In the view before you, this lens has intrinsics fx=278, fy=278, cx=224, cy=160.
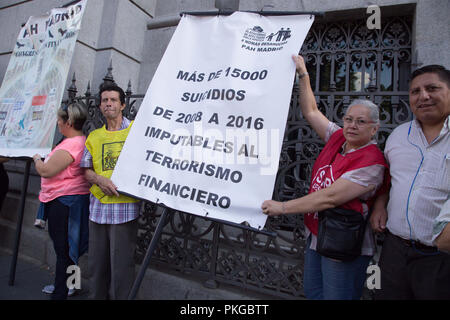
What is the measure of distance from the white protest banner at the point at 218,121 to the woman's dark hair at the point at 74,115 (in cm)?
126

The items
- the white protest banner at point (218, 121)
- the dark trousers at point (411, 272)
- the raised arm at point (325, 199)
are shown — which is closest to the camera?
the dark trousers at point (411, 272)

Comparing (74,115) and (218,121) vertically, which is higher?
(74,115)

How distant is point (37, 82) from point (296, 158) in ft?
11.2

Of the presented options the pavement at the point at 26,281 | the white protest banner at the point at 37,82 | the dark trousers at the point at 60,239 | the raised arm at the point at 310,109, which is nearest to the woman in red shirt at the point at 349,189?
the raised arm at the point at 310,109

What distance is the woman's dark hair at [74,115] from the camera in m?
3.12

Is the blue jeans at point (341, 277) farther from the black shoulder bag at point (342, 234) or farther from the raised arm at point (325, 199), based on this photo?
the raised arm at point (325, 199)

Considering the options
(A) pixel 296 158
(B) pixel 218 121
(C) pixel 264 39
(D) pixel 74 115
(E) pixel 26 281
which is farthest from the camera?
(E) pixel 26 281

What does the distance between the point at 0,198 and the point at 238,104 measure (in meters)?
4.10

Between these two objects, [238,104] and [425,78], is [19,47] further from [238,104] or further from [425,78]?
[425,78]

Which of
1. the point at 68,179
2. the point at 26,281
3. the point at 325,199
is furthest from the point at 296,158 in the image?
the point at 26,281

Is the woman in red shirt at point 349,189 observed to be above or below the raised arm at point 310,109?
below

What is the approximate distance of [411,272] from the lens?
1.71 meters

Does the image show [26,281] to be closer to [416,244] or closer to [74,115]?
[74,115]
